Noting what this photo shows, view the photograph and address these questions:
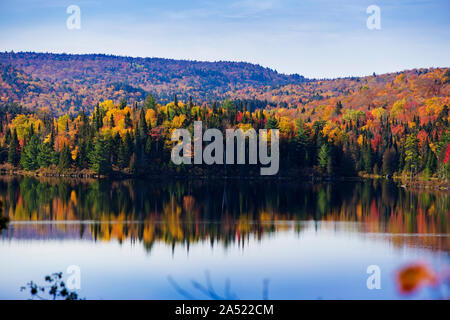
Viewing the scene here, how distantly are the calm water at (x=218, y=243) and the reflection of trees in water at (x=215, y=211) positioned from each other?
0.32ft

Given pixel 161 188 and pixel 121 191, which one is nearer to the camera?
pixel 121 191

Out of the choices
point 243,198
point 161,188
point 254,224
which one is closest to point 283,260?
point 254,224

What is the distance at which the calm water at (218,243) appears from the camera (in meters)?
25.0

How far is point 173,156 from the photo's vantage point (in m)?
101

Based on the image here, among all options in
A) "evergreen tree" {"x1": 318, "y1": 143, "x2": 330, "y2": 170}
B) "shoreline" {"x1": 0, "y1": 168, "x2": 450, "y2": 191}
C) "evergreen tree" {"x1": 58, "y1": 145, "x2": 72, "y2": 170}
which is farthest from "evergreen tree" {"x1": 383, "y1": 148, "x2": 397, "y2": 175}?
"evergreen tree" {"x1": 58, "y1": 145, "x2": 72, "y2": 170}

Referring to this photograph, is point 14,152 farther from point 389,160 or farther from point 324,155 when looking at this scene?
point 389,160

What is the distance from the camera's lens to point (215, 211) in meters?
49.9

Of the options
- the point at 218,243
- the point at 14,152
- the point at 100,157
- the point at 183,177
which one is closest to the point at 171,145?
the point at 183,177

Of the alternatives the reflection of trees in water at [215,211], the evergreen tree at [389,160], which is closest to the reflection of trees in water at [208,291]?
the reflection of trees in water at [215,211]

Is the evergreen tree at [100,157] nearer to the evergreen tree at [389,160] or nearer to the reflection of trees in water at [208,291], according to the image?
the evergreen tree at [389,160]

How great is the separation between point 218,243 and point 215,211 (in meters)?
15.1

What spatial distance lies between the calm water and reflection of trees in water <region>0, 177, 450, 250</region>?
10 centimetres
